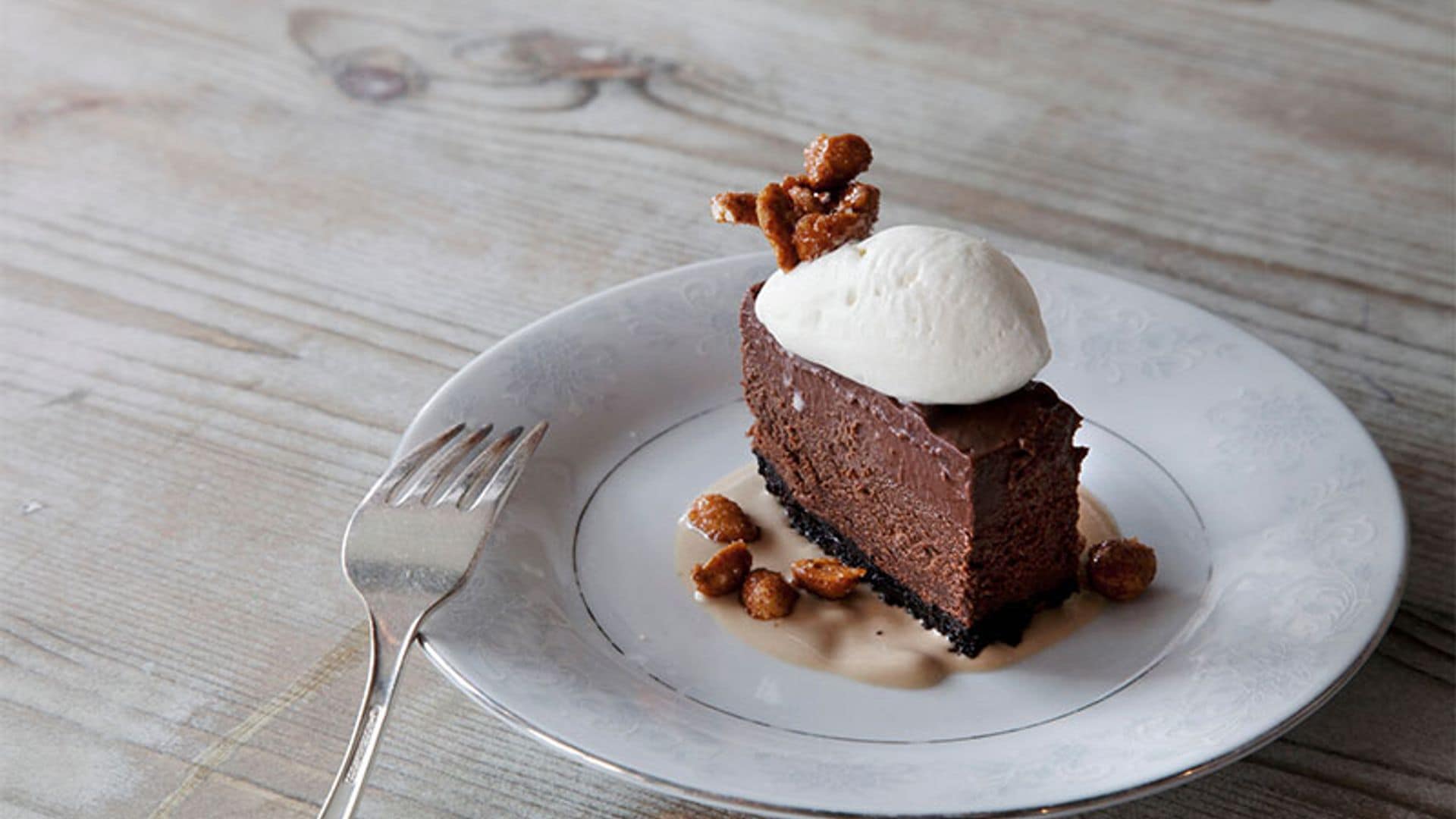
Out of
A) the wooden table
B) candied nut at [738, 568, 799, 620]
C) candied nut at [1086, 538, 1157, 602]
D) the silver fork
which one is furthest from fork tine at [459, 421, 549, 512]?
candied nut at [1086, 538, 1157, 602]

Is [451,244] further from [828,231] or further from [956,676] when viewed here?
[956,676]

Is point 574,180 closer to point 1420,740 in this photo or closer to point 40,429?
point 40,429

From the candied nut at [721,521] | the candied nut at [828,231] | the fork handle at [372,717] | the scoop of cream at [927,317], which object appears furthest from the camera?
the candied nut at [721,521]

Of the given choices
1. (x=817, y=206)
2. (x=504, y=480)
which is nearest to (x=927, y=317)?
(x=817, y=206)

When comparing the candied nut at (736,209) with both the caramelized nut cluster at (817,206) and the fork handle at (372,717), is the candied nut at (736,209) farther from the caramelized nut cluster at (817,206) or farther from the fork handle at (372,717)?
the fork handle at (372,717)

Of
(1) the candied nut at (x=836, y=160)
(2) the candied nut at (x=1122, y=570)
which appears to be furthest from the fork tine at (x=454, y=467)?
(2) the candied nut at (x=1122, y=570)

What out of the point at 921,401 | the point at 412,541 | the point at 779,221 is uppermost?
the point at 779,221

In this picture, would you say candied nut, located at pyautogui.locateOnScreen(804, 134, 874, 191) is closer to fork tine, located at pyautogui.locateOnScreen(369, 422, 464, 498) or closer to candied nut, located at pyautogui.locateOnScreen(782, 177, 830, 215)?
candied nut, located at pyautogui.locateOnScreen(782, 177, 830, 215)

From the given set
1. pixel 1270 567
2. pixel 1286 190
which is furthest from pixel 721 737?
pixel 1286 190
